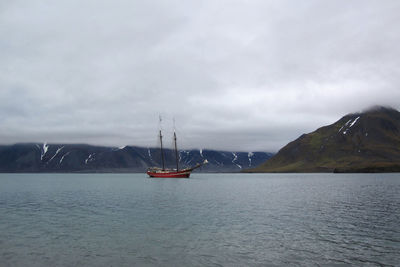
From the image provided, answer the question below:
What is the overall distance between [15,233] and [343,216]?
4385 centimetres

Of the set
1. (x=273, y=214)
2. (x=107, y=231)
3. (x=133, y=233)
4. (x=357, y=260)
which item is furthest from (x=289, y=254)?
(x=273, y=214)

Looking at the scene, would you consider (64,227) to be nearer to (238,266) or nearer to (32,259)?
(32,259)

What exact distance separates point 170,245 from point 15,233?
1920 cm

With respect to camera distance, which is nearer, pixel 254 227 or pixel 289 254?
pixel 289 254

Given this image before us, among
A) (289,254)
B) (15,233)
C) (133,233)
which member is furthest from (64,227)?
(289,254)

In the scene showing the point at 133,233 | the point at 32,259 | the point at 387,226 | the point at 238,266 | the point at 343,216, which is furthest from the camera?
the point at 343,216

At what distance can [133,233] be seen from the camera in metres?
39.1

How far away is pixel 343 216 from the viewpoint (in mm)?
51438

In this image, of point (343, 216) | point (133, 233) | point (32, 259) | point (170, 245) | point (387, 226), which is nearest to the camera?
point (32, 259)

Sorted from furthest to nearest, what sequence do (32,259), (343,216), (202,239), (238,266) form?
1. (343,216)
2. (202,239)
3. (32,259)
4. (238,266)

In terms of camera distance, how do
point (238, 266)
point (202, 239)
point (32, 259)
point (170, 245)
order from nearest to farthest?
point (238, 266) < point (32, 259) < point (170, 245) < point (202, 239)

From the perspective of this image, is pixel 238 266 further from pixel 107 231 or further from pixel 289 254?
pixel 107 231

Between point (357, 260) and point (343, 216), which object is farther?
point (343, 216)

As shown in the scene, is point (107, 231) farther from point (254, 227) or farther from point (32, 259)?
point (254, 227)
